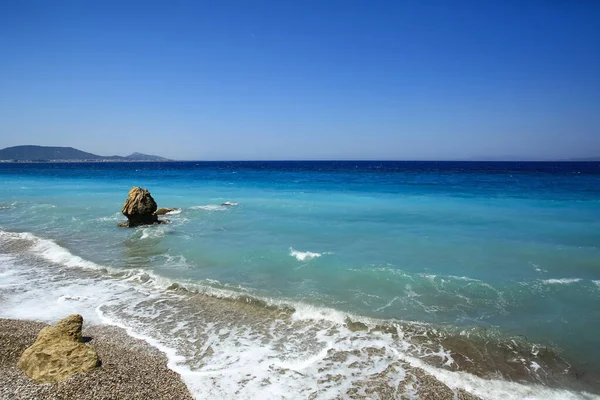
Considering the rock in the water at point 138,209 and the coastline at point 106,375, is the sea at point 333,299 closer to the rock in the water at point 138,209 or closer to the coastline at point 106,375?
the coastline at point 106,375

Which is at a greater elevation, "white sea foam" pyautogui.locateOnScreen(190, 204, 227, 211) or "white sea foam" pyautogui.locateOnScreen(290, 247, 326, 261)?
"white sea foam" pyautogui.locateOnScreen(190, 204, 227, 211)

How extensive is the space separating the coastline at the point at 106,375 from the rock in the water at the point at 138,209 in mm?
12020

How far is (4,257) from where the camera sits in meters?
13.2

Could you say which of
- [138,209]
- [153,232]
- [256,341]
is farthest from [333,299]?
[138,209]

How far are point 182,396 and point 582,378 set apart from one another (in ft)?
23.8

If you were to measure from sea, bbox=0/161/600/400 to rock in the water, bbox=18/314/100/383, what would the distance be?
1.59m

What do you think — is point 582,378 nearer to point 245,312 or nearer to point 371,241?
point 245,312

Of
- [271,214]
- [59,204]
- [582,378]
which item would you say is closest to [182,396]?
[582,378]

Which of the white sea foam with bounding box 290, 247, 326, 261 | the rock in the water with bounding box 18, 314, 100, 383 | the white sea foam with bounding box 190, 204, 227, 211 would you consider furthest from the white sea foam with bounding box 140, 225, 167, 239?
the rock in the water with bounding box 18, 314, 100, 383

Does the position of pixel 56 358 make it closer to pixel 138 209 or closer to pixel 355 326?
pixel 355 326

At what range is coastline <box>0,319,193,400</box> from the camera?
17.3ft

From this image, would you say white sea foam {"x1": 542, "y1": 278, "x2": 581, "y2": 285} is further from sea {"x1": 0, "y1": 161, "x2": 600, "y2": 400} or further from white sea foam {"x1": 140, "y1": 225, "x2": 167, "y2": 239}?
white sea foam {"x1": 140, "y1": 225, "x2": 167, "y2": 239}

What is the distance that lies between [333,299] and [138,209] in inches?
549

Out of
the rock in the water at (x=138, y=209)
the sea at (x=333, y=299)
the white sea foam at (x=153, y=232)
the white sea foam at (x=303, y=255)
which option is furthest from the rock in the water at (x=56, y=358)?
the rock in the water at (x=138, y=209)
